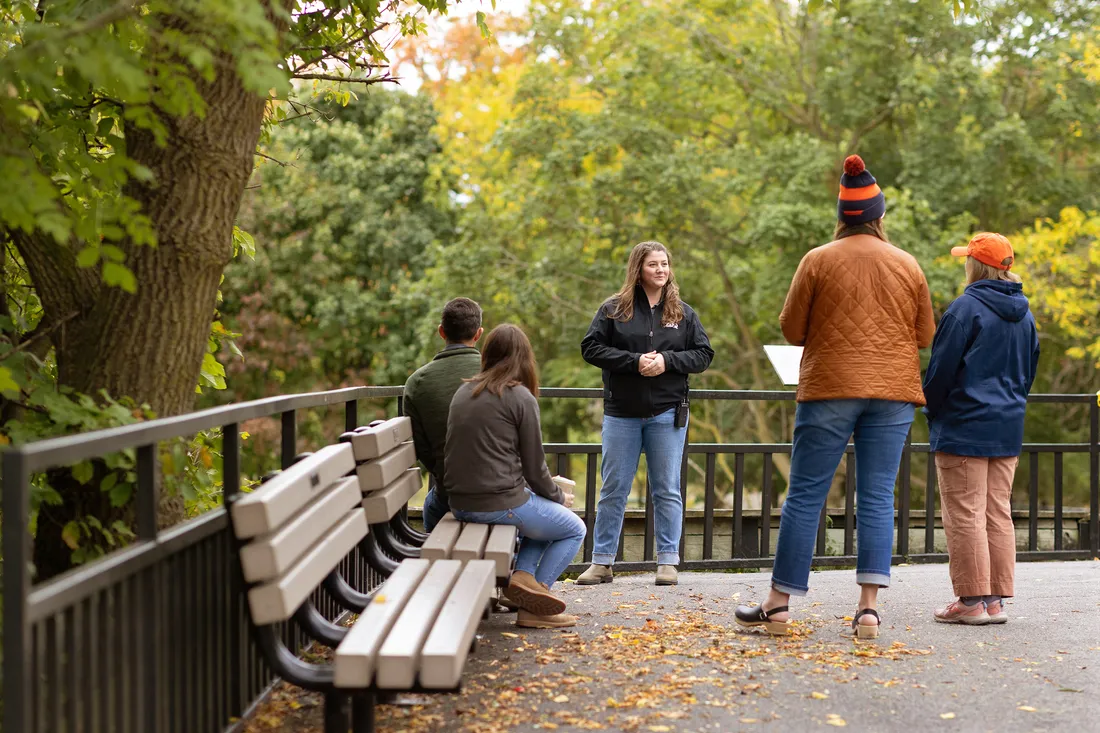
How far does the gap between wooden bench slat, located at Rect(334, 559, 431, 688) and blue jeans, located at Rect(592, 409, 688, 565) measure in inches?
97.9

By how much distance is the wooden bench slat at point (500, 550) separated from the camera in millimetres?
4754

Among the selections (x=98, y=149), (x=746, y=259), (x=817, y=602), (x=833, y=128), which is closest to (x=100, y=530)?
(x=98, y=149)

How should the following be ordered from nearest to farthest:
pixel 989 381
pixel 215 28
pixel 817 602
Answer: pixel 215 28, pixel 989 381, pixel 817 602

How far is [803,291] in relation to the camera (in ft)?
17.2

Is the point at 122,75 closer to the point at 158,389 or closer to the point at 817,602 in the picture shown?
the point at 158,389

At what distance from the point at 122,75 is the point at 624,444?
406cm

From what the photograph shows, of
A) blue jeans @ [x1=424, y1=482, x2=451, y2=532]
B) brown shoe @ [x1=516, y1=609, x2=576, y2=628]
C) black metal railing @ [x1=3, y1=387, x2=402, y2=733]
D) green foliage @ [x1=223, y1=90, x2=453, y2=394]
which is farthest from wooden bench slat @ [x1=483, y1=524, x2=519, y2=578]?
green foliage @ [x1=223, y1=90, x2=453, y2=394]

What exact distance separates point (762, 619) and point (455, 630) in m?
2.23

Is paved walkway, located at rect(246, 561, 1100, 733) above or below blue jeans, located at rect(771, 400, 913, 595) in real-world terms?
below

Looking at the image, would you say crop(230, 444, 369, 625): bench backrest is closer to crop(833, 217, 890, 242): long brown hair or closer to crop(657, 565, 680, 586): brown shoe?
crop(833, 217, 890, 242): long brown hair

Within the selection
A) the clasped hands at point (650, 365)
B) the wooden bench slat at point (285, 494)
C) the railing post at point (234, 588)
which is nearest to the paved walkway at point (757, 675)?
the railing post at point (234, 588)

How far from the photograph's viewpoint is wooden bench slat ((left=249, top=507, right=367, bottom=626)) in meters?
3.33

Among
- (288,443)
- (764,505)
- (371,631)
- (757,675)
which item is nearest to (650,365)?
(764,505)

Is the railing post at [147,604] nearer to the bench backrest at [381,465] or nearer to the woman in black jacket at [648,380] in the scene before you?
the bench backrest at [381,465]
